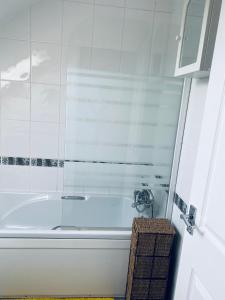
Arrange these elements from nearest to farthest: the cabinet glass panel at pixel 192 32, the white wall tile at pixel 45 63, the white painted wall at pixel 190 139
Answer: the cabinet glass panel at pixel 192 32 → the white painted wall at pixel 190 139 → the white wall tile at pixel 45 63

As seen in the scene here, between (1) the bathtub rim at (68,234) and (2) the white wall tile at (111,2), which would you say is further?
(2) the white wall tile at (111,2)

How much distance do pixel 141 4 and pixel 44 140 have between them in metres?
1.42

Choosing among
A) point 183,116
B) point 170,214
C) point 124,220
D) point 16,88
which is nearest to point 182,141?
point 183,116

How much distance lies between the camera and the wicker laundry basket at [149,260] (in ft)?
4.90

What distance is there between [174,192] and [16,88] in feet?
5.05

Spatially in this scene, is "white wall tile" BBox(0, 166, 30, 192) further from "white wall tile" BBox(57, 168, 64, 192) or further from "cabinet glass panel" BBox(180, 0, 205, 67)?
"cabinet glass panel" BBox(180, 0, 205, 67)

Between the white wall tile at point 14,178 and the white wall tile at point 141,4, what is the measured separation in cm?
166

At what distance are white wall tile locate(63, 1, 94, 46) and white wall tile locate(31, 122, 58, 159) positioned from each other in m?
0.73

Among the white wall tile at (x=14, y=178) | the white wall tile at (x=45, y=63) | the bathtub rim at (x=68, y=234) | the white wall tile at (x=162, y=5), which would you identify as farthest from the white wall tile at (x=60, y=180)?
the white wall tile at (x=162, y=5)

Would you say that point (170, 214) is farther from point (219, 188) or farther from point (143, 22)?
point (143, 22)

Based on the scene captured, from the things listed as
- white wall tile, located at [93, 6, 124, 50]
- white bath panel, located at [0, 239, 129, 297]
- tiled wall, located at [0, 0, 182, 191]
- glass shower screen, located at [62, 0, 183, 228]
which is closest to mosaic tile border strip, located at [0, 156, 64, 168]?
tiled wall, located at [0, 0, 182, 191]

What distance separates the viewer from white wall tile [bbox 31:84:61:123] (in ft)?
6.85

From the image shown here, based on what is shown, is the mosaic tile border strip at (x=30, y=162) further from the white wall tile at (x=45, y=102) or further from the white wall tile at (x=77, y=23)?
the white wall tile at (x=77, y=23)

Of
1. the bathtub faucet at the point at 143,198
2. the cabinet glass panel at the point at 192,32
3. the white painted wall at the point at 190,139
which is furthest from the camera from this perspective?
the bathtub faucet at the point at 143,198
